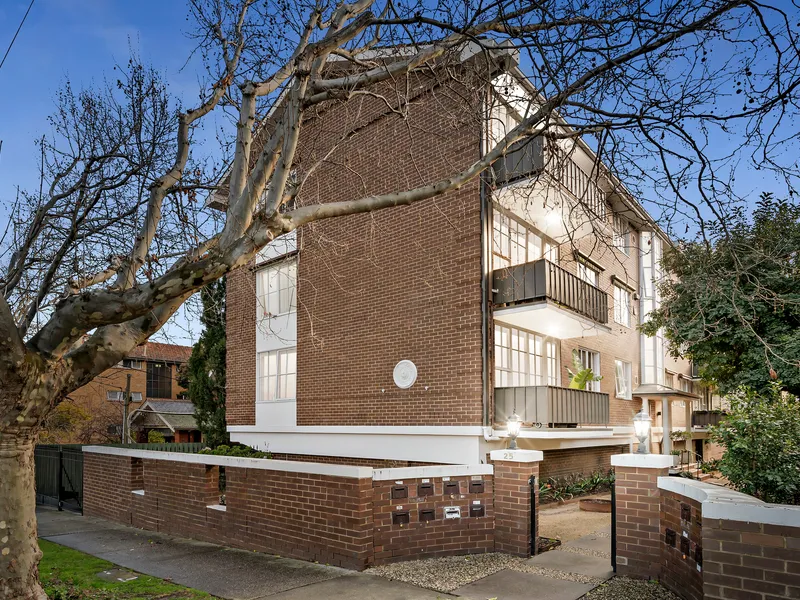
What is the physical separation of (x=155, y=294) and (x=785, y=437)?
8633 millimetres

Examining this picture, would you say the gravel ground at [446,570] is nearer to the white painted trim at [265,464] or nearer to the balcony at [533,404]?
the white painted trim at [265,464]

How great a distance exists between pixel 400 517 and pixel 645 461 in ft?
10.8

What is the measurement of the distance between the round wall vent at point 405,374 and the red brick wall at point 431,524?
490 cm

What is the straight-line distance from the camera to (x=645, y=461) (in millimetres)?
7891

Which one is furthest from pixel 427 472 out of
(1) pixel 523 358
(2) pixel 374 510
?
(1) pixel 523 358

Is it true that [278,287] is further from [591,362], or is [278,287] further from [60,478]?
[591,362]

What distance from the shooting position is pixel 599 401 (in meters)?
16.8

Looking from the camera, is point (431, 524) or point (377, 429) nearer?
point (431, 524)

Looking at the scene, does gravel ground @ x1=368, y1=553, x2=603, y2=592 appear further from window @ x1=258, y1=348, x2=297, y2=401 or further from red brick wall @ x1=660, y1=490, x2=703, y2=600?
window @ x1=258, y1=348, x2=297, y2=401

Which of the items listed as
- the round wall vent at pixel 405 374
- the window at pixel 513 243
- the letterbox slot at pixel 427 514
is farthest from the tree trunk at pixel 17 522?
the window at pixel 513 243

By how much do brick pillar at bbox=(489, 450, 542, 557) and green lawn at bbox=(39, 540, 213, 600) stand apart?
4.10 meters

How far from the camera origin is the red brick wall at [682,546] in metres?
6.27

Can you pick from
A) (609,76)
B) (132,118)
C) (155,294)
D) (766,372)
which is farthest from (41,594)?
(766,372)

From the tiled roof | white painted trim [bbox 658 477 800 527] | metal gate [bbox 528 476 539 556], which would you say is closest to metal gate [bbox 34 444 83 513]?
metal gate [bbox 528 476 539 556]
